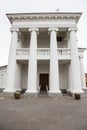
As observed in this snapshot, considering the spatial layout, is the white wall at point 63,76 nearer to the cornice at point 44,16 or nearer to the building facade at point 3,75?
the cornice at point 44,16

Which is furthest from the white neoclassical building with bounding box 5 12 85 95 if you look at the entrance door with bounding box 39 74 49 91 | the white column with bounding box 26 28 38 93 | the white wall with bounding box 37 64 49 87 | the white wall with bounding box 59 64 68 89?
the entrance door with bounding box 39 74 49 91

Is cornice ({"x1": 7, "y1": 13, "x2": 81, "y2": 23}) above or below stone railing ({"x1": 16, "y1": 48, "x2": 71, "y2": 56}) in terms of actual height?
above

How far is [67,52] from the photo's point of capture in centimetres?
1235

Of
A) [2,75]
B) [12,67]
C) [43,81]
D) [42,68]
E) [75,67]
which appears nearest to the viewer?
[75,67]

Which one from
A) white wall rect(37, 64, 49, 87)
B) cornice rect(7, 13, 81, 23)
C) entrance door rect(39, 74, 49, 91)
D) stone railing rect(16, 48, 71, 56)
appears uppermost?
cornice rect(7, 13, 81, 23)

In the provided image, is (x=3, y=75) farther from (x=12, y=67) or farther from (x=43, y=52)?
(x=43, y=52)

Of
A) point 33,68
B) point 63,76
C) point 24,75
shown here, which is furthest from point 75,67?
point 24,75

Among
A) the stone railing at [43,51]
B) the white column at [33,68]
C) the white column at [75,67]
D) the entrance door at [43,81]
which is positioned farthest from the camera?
the entrance door at [43,81]

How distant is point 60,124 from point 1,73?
19436mm

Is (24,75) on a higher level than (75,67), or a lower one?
lower

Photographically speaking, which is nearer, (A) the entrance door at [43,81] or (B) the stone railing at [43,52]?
(B) the stone railing at [43,52]

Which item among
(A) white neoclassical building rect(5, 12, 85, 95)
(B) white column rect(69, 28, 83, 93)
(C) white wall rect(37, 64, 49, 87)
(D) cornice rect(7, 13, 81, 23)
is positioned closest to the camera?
(B) white column rect(69, 28, 83, 93)

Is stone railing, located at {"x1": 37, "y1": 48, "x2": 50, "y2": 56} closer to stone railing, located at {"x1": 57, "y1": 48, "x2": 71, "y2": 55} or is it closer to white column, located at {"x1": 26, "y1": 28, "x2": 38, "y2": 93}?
white column, located at {"x1": 26, "y1": 28, "x2": 38, "y2": 93}

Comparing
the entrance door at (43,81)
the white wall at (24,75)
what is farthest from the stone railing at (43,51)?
the entrance door at (43,81)
